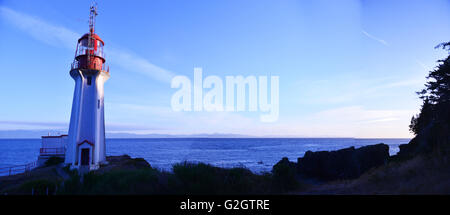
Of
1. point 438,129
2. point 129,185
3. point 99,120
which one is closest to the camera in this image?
point 129,185

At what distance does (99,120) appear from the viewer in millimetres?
20078

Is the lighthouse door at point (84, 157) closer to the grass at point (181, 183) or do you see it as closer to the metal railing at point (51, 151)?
the metal railing at point (51, 151)

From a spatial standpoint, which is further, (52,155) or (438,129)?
(52,155)

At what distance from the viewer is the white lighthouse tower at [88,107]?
18984 mm

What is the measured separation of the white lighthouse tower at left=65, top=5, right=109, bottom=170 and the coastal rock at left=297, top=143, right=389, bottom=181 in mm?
24326

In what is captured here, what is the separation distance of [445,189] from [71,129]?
24574 mm

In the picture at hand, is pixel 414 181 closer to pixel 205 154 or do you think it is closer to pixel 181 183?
pixel 181 183

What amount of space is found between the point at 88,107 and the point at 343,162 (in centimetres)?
2786

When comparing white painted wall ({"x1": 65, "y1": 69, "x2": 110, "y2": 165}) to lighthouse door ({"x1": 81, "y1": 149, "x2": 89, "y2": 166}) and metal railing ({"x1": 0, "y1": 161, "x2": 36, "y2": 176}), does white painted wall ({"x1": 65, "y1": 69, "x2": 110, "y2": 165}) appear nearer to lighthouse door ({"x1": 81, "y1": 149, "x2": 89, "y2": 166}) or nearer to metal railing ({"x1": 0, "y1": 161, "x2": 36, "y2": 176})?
lighthouse door ({"x1": 81, "y1": 149, "x2": 89, "y2": 166})

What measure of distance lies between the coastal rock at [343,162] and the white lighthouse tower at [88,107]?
24.3 meters
